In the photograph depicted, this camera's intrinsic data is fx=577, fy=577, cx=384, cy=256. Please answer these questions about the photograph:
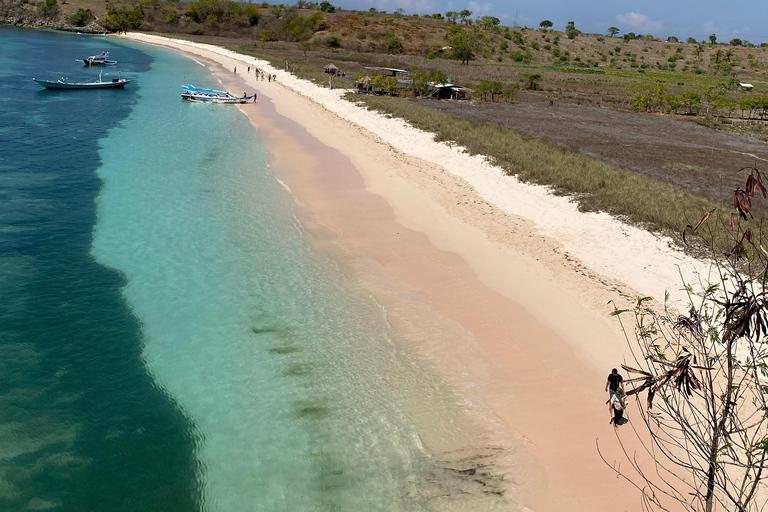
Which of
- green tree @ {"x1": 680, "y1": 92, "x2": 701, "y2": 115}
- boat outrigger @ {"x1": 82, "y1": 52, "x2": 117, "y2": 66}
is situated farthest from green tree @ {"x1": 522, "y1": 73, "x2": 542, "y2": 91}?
boat outrigger @ {"x1": 82, "y1": 52, "x2": 117, "y2": 66}

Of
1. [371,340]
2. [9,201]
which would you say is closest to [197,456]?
[371,340]

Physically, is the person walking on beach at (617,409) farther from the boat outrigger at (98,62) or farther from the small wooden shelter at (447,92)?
the boat outrigger at (98,62)

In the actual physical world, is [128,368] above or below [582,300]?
below

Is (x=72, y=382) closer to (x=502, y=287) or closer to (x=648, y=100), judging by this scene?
(x=502, y=287)

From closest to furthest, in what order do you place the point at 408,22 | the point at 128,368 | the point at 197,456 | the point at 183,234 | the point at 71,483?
the point at 71,483 → the point at 197,456 → the point at 128,368 → the point at 183,234 → the point at 408,22

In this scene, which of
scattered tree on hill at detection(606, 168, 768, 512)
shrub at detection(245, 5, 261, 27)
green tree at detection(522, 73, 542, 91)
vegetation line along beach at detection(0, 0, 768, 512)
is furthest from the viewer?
shrub at detection(245, 5, 261, 27)

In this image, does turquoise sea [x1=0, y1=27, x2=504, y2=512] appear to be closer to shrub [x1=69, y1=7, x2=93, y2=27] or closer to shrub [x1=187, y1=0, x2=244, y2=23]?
shrub [x1=69, y1=7, x2=93, y2=27]

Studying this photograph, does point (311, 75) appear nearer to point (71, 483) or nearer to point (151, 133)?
point (151, 133)
